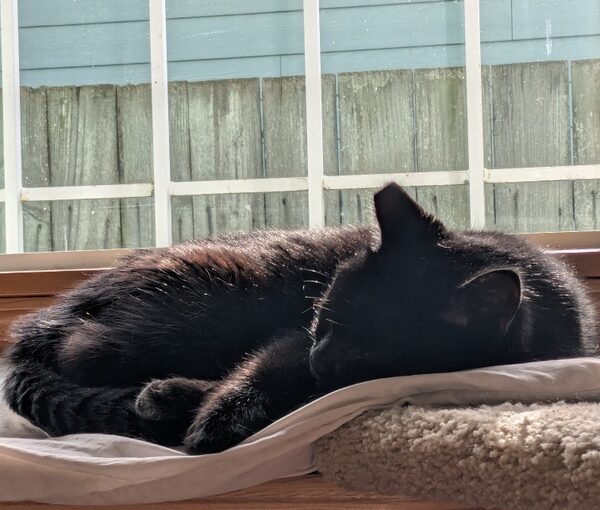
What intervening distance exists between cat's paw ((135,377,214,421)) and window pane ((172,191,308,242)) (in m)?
1.02

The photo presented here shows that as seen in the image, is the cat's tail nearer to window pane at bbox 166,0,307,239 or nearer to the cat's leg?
the cat's leg

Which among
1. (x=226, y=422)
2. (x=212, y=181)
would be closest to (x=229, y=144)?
(x=212, y=181)

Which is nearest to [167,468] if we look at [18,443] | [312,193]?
[18,443]

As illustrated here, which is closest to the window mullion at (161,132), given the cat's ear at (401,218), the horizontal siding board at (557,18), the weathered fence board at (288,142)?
the weathered fence board at (288,142)

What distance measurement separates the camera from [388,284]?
113cm

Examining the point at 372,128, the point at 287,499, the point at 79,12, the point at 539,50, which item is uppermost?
the point at 79,12

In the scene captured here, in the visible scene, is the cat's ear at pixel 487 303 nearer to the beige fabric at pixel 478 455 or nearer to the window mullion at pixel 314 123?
the beige fabric at pixel 478 455

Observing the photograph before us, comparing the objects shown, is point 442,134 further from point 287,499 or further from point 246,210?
point 287,499

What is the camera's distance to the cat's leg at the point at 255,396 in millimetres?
919

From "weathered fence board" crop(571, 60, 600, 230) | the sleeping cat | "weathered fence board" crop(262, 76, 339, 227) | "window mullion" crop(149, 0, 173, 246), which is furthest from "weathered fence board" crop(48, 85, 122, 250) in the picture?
"weathered fence board" crop(571, 60, 600, 230)

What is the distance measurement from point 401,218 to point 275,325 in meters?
0.24

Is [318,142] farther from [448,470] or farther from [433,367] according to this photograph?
[448,470]

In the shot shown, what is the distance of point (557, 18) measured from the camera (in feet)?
6.39

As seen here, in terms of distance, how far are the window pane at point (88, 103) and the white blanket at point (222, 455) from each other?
3.89ft
